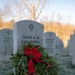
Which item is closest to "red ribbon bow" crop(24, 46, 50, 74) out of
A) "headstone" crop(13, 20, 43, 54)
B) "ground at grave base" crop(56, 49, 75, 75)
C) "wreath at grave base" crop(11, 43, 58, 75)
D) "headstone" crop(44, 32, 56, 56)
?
"wreath at grave base" crop(11, 43, 58, 75)

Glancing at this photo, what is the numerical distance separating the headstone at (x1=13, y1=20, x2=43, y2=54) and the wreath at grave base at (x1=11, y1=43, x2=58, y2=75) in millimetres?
1186

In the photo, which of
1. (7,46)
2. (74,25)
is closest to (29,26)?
(7,46)

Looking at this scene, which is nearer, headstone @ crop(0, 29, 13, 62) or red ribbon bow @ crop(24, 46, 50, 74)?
red ribbon bow @ crop(24, 46, 50, 74)

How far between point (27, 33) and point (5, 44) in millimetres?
4693

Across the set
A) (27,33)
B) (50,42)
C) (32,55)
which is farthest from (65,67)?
(50,42)

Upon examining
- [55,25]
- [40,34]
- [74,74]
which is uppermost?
[55,25]

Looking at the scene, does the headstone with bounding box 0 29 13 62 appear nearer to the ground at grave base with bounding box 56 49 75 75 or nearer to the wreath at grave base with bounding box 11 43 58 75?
the ground at grave base with bounding box 56 49 75 75

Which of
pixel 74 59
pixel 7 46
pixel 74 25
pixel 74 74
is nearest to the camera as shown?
pixel 74 74

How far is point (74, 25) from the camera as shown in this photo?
47594 mm

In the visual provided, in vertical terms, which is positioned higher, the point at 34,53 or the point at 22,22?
the point at 22,22

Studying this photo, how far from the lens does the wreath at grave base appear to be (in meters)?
5.70

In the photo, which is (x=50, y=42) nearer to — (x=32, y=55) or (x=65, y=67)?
(x=65, y=67)

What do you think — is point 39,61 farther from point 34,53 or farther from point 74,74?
point 74,74

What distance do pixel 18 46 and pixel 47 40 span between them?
288 inches
